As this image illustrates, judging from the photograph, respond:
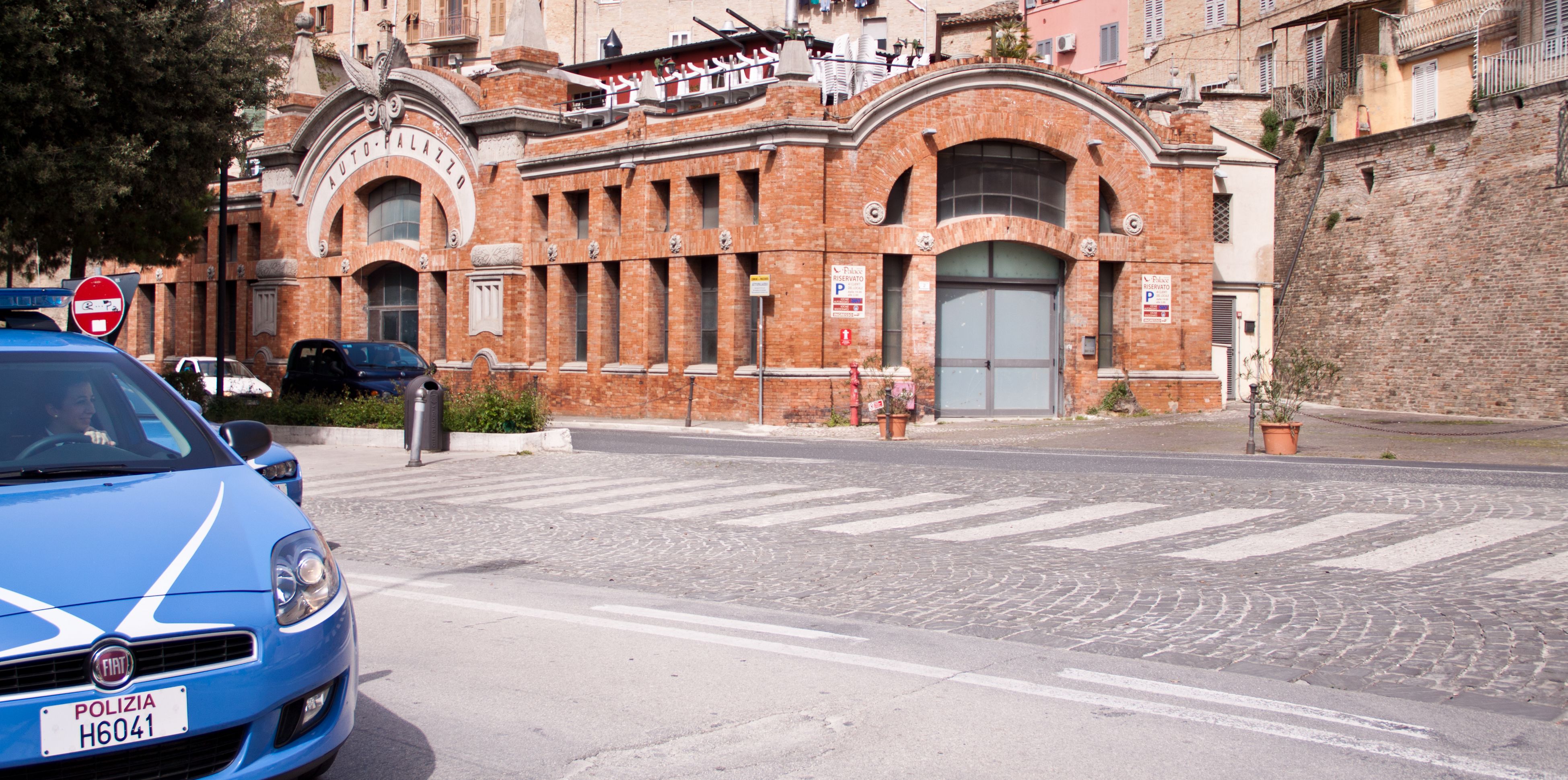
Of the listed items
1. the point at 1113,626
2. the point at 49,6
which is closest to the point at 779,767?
the point at 1113,626

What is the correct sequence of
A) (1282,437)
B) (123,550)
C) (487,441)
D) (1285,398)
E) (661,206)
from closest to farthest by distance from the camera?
(123,550) < (487,441) < (1282,437) < (1285,398) < (661,206)

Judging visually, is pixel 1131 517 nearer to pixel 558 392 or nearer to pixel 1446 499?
pixel 1446 499

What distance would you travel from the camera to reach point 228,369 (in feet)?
113

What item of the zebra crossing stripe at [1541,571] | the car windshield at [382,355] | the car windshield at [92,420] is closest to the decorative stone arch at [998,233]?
the car windshield at [382,355]

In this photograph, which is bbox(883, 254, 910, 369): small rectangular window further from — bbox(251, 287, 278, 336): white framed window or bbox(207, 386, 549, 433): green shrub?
bbox(251, 287, 278, 336): white framed window

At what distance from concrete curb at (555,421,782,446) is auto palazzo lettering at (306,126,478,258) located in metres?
8.53

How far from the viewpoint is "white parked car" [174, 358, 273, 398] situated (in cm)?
3341

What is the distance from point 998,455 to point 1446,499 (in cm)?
729

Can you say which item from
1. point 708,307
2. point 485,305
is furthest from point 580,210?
point 708,307

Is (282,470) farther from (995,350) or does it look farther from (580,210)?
(580,210)

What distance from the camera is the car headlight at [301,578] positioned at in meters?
3.90

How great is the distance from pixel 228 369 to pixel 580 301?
1058 cm

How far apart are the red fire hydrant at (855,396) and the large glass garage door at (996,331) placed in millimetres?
2572

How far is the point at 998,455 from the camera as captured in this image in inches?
752
